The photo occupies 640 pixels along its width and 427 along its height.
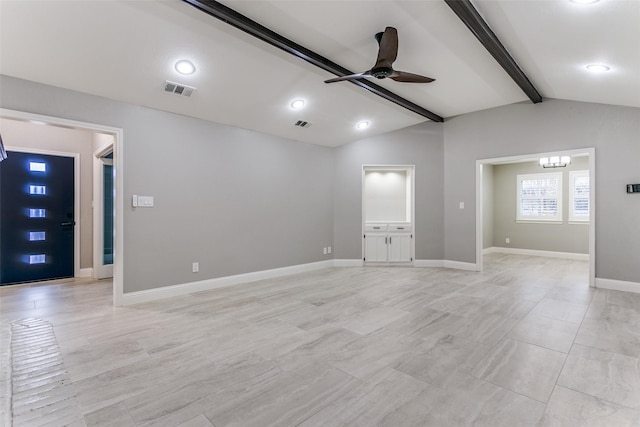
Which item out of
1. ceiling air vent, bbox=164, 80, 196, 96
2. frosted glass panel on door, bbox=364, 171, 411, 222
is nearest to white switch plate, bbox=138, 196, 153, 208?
ceiling air vent, bbox=164, 80, 196, 96

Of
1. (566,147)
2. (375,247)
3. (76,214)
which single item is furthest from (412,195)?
(76,214)

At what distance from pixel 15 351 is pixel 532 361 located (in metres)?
4.19

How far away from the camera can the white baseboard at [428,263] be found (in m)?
6.16

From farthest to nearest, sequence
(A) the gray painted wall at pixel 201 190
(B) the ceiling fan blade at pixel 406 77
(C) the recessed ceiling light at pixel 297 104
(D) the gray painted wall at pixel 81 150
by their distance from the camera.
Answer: (D) the gray painted wall at pixel 81 150
(C) the recessed ceiling light at pixel 297 104
(A) the gray painted wall at pixel 201 190
(B) the ceiling fan blade at pixel 406 77

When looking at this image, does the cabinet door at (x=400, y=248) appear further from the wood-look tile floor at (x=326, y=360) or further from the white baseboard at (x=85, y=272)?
the white baseboard at (x=85, y=272)

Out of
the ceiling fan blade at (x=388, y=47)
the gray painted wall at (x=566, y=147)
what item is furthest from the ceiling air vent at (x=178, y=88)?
the gray painted wall at (x=566, y=147)

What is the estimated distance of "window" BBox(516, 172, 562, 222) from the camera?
7.32m

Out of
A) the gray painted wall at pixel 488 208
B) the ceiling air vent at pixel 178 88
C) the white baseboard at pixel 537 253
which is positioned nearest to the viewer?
the ceiling air vent at pixel 178 88

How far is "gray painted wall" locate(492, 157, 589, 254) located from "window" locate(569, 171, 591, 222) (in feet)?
0.26

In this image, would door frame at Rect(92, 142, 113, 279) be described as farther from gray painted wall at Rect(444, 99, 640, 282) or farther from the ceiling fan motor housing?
gray painted wall at Rect(444, 99, 640, 282)

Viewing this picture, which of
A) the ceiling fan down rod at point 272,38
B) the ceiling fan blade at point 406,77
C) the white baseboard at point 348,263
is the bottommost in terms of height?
the white baseboard at point 348,263

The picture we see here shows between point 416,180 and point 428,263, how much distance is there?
5.67 feet

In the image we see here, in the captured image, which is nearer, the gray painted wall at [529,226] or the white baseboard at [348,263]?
the white baseboard at [348,263]

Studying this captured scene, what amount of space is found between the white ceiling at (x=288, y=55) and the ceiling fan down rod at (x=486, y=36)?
0.09 meters
